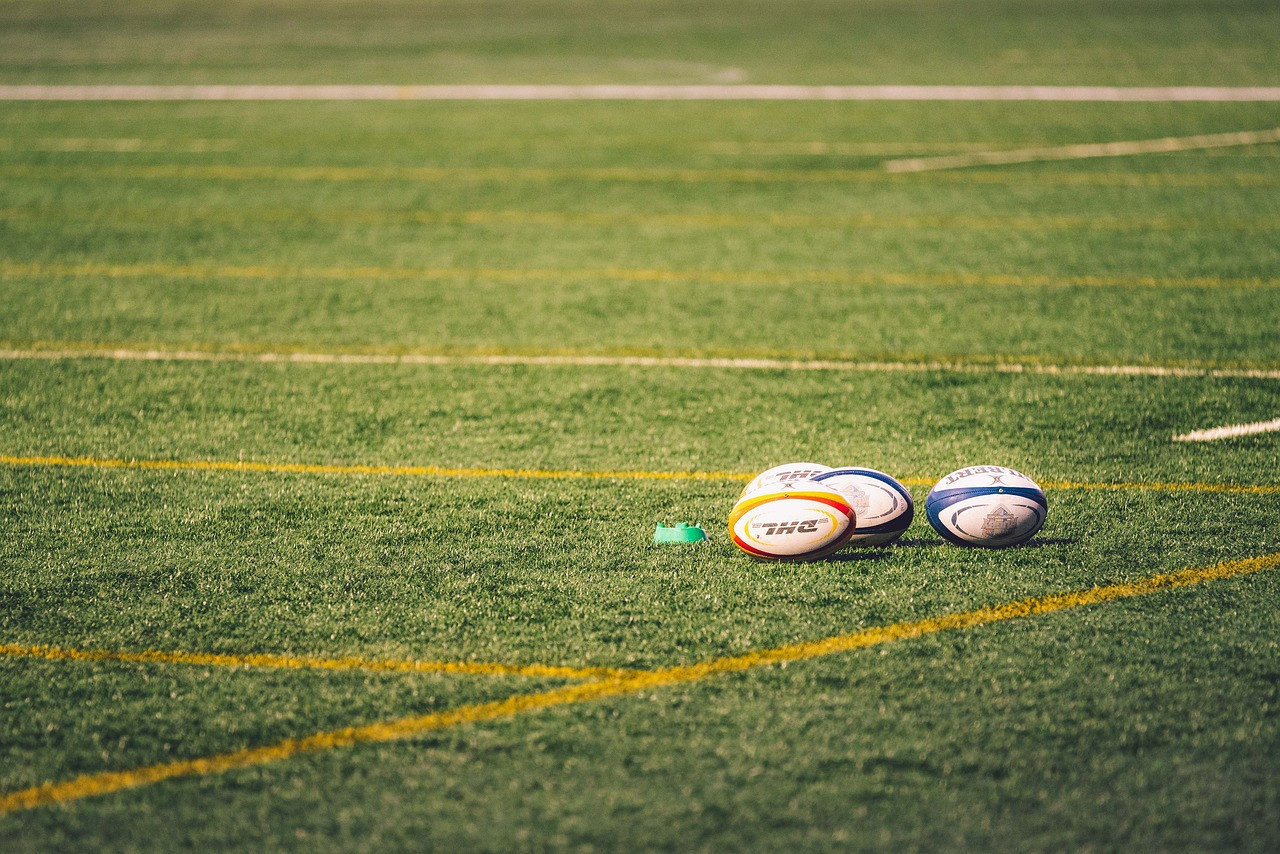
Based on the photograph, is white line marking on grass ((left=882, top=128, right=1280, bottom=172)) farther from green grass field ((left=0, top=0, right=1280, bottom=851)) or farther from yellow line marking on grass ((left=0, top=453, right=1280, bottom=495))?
yellow line marking on grass ((left=0, top=453, right=1280, bottom=495))

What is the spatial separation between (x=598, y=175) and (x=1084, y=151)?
533 cm

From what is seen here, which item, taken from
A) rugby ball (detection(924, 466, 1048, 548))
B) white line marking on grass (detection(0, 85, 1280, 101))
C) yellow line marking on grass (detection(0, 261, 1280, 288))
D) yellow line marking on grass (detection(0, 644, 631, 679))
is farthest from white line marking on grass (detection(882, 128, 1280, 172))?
yellow line marking on grass (detection(0, 644, 631, 679))

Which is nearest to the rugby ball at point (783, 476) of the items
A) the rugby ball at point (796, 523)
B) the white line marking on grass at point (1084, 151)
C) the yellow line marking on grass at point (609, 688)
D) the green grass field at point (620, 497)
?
the rugby ball at point (796, 523)

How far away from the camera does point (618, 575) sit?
14.8 feet

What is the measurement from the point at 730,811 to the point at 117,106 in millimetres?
16668

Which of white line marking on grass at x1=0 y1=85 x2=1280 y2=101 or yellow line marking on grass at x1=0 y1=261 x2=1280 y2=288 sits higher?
white line marking on grass at x1=0 y1=85 x2=1280 y2=101

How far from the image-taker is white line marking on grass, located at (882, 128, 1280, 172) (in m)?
12.8

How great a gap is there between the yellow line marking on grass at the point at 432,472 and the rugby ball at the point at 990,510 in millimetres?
754

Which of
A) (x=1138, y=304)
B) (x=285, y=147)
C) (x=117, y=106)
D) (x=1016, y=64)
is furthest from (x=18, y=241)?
(x=1016, y=64)

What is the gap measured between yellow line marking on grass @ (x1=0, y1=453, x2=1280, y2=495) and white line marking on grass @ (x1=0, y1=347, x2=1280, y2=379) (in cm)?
163

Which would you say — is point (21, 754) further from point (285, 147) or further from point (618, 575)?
point (285, 147)

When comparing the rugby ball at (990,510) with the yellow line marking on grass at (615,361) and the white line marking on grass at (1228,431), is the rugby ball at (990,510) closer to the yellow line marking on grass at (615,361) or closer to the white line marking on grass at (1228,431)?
the white line marking on grass at (1228,431)

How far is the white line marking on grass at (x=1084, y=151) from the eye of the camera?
12.8 m

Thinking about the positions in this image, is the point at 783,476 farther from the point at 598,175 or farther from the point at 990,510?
the point at 598,175
